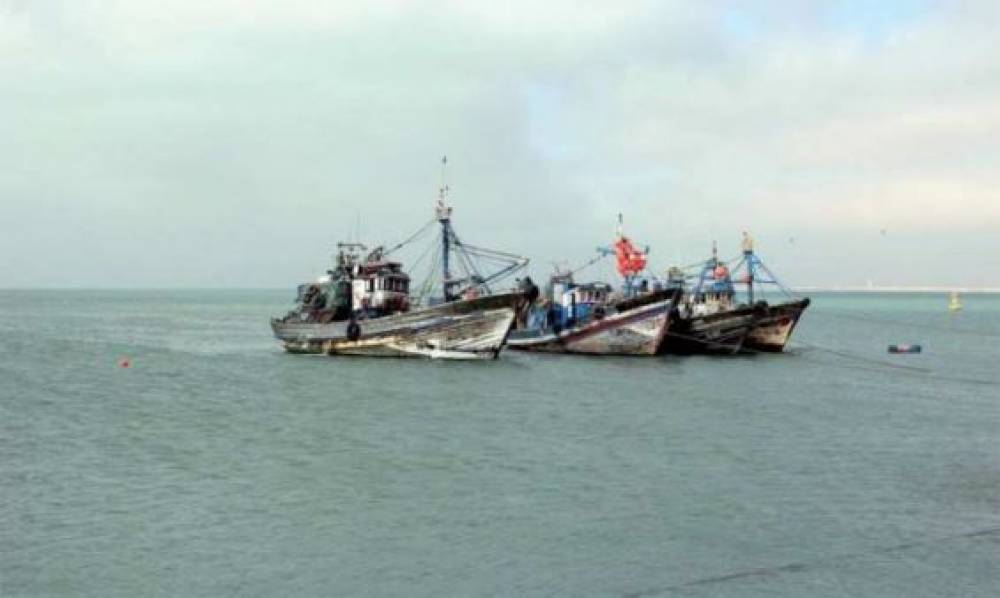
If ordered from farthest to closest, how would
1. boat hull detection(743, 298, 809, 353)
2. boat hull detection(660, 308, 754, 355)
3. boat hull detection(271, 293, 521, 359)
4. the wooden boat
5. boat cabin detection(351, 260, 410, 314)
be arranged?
boat hull detection(743, 298, 809, 353), boat hull detection(660, 308, 754, 355), the wooden boat, boat cabin detection(351, 260, 410, 314), boat hull detection(271, 293, 521, 359)

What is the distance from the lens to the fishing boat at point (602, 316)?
55.8 m

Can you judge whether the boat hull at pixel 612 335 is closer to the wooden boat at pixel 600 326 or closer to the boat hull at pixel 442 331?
the wooden boat at pixel 600 326

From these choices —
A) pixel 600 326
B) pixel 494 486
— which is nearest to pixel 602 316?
pixel 600 326

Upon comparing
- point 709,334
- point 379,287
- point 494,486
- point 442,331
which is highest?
point 379,287

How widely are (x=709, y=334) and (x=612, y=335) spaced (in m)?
7.20

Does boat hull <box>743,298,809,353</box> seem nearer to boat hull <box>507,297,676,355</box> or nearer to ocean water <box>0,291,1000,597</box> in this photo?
boat hull <box>507,297,676,355</box>

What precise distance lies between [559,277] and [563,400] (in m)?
23.7

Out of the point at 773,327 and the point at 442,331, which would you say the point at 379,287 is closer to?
the point at 442,331

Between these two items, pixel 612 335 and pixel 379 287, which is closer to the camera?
pixel 379 287

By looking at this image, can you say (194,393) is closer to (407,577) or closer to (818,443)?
(818,443)

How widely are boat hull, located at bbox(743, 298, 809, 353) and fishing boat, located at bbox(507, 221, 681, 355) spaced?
22.1 feet

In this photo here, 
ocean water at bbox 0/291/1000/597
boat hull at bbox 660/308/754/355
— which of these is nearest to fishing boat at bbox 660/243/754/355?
boat hull at bbox 660/308/754/355

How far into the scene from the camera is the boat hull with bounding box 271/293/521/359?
4981 cm

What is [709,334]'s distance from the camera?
61375mm
